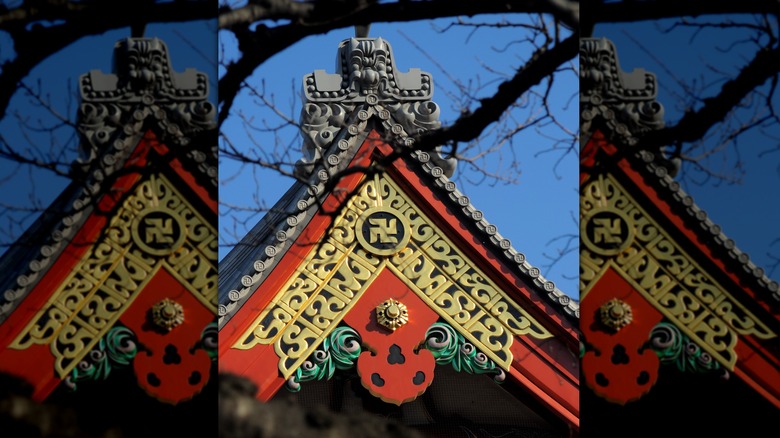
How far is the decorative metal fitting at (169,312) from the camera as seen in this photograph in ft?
11.1

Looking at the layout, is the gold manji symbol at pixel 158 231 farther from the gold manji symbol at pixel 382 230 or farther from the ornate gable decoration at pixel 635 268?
the gold manji symbol at pixel 382 230

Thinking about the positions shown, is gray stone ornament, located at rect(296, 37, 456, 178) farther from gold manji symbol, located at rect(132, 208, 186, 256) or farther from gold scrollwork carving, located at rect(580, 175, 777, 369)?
gold manji symbol, located at rect(132, 208, 186, 256)

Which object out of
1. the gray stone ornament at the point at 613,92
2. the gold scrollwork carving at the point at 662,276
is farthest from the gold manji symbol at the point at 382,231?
the gray stone ornament at the point at 613,92

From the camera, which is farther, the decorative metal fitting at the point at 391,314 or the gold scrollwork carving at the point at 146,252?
the decorative metal fitting at the point at 391,314

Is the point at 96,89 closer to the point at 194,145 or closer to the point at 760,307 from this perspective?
the point at 194,145

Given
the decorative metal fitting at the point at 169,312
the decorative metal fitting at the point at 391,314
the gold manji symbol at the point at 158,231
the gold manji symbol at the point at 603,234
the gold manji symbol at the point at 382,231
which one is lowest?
the decorative metal fitting at the point at 169,312

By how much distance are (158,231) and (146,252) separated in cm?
7

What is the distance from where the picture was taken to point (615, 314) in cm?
341

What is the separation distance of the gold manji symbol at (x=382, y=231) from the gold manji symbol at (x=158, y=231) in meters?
3.42

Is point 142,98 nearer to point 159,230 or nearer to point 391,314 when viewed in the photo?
point 159,230

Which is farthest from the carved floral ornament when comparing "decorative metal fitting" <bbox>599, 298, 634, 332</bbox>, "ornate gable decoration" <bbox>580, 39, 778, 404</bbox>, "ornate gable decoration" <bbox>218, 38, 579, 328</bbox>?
"decorative metal fitting" <bbox>599, 298, 634, 332</bbox>

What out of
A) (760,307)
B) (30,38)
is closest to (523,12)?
(760,307)

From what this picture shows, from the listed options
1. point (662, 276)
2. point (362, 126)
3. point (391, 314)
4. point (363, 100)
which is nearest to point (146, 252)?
point (662, 276)

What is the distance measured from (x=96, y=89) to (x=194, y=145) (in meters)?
0.27
